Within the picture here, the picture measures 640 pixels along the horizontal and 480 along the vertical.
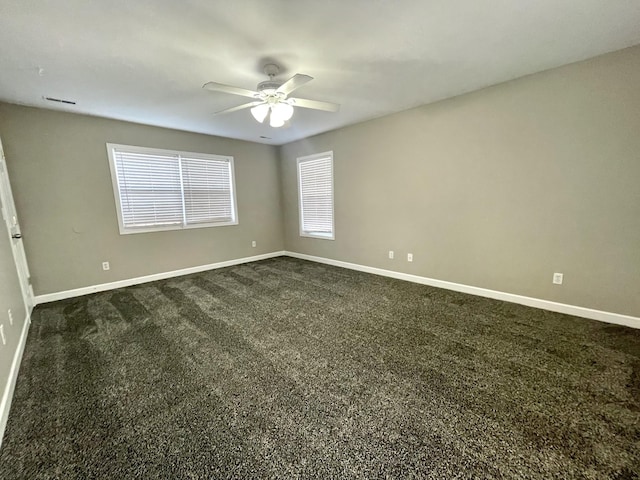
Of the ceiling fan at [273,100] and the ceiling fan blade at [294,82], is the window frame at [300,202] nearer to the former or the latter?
the ceiling fan at [273,100]

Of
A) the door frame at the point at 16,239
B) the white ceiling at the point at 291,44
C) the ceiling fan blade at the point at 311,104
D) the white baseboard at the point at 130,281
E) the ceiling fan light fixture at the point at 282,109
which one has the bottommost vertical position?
the white baseboard at the point at 130,281

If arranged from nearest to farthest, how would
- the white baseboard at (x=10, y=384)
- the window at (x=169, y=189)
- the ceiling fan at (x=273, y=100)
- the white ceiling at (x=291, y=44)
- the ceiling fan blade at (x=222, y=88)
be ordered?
1. the white baseboard at (x=10, y=384)
2. the white ceiling at (x=291, y=44)
3. the ceiling fan blade at (x=222, y=88)
4. the ceiling fan at (x=273, y=100)
5. the window at (x=169, y=189)

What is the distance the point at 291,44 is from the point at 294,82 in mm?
341

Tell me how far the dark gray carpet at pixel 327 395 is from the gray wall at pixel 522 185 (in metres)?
0.50

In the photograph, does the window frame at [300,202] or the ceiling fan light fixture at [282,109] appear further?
the window frame at [300,202]

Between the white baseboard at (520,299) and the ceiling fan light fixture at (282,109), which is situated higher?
the ceiling fan light fixture at (282,109)

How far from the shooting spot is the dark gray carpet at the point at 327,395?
4.23ft

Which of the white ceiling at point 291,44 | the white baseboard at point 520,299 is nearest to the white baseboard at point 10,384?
the white ceiling at point 291,44

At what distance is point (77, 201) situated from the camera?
3.66 m

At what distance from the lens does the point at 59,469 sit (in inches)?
50.1

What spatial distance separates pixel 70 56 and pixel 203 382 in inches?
111

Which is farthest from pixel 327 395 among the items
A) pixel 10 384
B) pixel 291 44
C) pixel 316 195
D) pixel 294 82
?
pixel 316 195

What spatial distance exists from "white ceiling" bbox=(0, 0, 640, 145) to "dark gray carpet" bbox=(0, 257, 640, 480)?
247 centimetres

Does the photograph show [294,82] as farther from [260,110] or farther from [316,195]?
[316,195]
